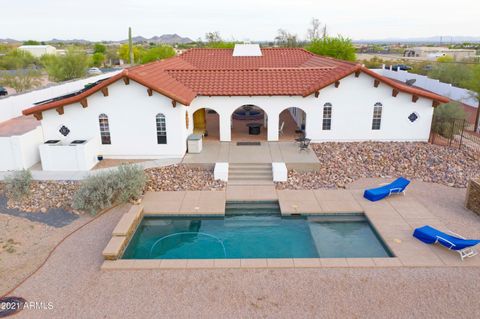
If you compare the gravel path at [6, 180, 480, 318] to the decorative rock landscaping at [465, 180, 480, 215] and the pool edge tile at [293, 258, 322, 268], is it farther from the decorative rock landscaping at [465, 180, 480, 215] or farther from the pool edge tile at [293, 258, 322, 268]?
the decorative rock landscaping at [465, 180, 480, 215]

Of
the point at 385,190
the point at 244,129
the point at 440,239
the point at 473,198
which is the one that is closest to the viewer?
the point at 440,239

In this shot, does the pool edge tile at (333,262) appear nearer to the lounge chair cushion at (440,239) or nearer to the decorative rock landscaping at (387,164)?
the lounge chair cushion at (440,239)

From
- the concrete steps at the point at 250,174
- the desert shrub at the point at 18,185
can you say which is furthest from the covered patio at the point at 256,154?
the desert shrub at the point at 18,185

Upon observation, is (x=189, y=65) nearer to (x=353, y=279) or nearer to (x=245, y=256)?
(x=245, y=256)

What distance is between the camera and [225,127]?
71.2 feet

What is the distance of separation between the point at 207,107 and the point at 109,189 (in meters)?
8.25

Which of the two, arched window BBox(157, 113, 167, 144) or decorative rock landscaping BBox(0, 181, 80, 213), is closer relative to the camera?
decorative rock landscaping BBox(0, 181, 80, 213)

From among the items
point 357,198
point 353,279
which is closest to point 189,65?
point 357,198

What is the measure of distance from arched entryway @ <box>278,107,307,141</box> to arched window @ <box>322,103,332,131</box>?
1.10 meters

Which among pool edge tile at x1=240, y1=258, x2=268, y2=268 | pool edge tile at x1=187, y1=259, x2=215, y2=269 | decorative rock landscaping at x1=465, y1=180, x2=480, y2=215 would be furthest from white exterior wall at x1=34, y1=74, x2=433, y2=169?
pool edge tile at x1=240, y1=258, x2=268, y2=268

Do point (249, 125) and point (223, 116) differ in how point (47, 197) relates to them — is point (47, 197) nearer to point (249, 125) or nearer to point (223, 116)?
point (223, 116)

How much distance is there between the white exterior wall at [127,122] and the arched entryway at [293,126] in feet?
22.4

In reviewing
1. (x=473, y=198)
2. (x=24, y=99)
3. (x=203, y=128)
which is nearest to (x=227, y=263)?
(x=473, y=198)

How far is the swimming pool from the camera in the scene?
1228cm
